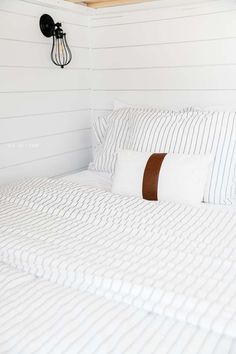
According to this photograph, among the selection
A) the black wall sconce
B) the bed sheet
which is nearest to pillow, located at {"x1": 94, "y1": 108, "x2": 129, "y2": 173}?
the black wall sconce

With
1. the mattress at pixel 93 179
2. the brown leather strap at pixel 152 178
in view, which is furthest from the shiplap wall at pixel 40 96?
the brown leather strap at pixel 152 178

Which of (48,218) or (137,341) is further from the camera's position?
(48,218)

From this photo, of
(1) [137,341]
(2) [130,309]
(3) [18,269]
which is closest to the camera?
(1) [137,341]

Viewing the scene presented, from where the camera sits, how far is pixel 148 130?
196 centimetres

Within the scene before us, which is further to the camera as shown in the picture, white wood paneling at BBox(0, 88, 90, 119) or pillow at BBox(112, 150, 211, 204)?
white wood paneling at BBox(0, 88, 90, 119)

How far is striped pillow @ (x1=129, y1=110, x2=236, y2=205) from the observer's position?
176 centimetres

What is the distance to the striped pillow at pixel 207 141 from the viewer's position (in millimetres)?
1764

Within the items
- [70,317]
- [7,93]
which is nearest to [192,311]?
[70,317]

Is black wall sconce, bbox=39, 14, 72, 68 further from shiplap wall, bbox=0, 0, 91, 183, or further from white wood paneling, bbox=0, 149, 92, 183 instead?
white wood paneling, bbox=0, 149, 92, 183

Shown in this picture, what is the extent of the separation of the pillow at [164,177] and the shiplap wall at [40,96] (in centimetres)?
68

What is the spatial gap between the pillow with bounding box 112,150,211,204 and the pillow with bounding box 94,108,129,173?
1.26 feet

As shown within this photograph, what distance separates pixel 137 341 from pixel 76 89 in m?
1.97

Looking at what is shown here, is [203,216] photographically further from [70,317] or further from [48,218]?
[70,317]

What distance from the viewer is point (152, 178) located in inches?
66.6
